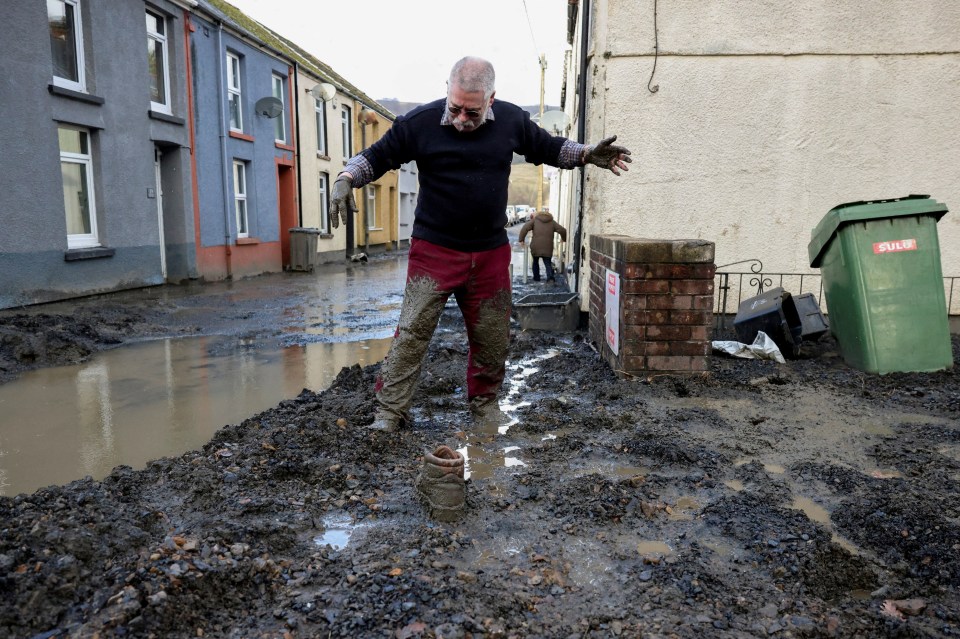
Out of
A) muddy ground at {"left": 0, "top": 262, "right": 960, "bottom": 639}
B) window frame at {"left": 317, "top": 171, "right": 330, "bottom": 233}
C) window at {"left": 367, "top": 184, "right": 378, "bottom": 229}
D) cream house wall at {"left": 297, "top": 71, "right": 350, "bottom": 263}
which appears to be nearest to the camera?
muddy ground at {"left": 0, "top": 262, "right": 960, "bottom": 639}

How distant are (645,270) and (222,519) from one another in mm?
3093

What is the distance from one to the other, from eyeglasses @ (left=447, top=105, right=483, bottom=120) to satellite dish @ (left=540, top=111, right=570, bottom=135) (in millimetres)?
8172

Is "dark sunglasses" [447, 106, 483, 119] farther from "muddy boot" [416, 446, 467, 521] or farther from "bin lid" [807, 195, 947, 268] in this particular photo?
"bin lid" [807, 195, 947, 268]

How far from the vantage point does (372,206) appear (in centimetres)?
2684

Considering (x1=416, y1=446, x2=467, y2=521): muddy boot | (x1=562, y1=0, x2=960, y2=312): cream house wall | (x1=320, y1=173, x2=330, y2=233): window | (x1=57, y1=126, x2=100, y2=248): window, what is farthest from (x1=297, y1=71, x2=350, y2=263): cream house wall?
(x1=416, y1=446, x2=467, y2=521): muddy boot

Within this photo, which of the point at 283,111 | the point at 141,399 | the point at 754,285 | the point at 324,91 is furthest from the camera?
the point at 324,91

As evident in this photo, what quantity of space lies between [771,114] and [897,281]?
2.61m

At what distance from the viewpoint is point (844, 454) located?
336cm

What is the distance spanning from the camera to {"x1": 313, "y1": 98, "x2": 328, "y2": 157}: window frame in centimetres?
2094

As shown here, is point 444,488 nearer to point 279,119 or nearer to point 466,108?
point 466,108

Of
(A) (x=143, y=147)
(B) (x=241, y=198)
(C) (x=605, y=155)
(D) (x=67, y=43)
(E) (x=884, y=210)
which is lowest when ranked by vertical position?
(E) (x=884, y=210)

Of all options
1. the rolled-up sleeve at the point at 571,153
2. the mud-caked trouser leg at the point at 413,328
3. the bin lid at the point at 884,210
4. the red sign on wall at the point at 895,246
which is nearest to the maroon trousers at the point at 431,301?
the mud-caked trouser leg at the point at 413,328

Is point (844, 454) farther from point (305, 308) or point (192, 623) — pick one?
point (305, 308)

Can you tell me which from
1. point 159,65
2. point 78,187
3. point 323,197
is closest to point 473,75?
point 78,187
